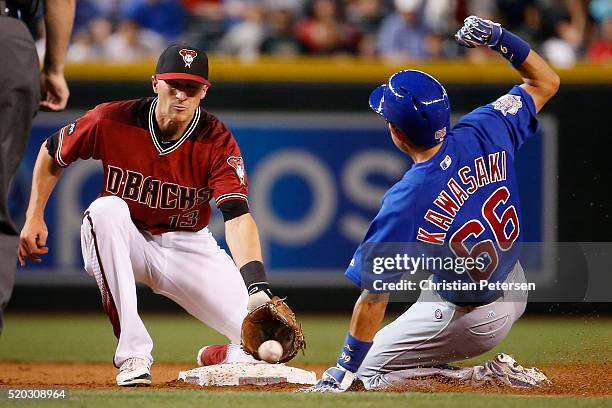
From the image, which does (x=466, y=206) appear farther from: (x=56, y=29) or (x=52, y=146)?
(x=52, y=146)

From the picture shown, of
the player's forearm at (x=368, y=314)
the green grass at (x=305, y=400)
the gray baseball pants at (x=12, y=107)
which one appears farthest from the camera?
the player's forearm at (x=368, y=314)

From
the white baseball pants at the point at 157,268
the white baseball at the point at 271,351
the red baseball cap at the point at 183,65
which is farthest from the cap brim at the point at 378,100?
the white baseball pants at the point at 157,268

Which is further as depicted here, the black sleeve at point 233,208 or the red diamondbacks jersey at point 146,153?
the red diamondbacks jersey at point 146,153

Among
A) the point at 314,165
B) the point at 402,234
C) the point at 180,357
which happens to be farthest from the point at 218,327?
the point at 314,165

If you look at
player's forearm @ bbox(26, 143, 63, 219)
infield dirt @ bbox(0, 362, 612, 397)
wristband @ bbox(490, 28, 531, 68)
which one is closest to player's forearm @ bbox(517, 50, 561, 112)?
wristband @ bbox(490, 28, 531, 68)

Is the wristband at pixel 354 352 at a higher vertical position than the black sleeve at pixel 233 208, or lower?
lower

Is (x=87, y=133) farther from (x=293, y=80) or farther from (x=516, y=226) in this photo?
(x=293, y=80)

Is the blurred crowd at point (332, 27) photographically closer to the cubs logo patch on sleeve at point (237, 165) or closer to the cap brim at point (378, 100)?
the cubs logo patch on sleeve at point (237, 165)
